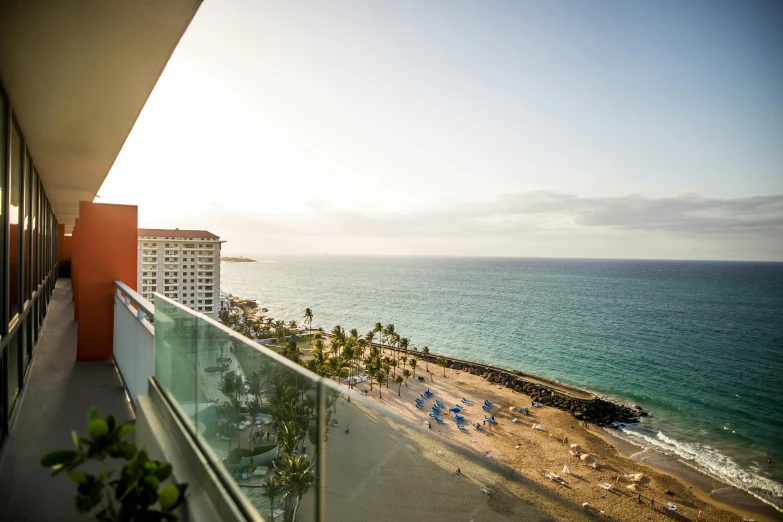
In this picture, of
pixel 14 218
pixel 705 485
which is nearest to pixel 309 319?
pixel 705 485

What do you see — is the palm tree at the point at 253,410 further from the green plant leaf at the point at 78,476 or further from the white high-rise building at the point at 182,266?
the white high-rise building at the point at 182,266

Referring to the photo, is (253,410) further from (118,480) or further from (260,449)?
(118,480)

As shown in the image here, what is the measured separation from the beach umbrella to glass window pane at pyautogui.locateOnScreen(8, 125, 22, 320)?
21222 millimetres

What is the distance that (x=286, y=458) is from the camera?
1275mm

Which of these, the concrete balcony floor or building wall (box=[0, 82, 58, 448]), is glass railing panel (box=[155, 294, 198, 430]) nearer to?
the concrete balcony floor

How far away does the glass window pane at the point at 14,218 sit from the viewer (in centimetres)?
392

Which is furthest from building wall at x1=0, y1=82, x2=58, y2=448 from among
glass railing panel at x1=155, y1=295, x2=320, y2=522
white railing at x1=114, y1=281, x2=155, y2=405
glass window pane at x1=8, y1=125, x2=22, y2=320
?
glass railing panel at x1=155, y1=295, x2=320, y2=522

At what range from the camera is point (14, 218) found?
4.20m

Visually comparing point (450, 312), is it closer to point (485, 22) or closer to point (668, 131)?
point (485, 22)

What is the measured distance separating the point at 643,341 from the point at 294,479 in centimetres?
5499

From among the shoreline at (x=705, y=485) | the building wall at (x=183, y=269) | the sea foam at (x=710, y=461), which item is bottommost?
the sea foam at (x=710, y=461)

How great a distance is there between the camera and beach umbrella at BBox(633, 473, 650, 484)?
1731cm

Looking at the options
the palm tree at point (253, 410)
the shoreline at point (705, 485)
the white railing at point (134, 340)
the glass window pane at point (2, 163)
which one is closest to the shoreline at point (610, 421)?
the shoreline at point (705, 485)

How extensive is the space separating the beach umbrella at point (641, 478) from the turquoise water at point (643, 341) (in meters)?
4.00
